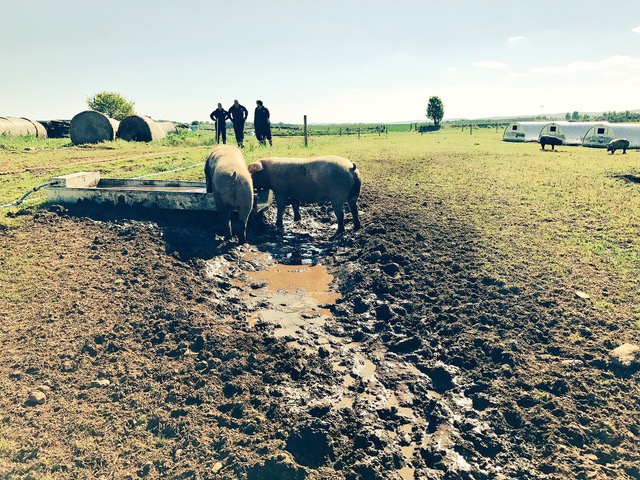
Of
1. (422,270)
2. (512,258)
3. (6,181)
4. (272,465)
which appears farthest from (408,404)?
(6,181)

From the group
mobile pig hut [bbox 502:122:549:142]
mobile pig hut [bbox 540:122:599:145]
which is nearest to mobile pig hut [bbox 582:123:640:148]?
mobile pig hut [bbox 540:122:599:145]

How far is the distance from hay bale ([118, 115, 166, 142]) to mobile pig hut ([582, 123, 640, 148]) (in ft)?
91.5

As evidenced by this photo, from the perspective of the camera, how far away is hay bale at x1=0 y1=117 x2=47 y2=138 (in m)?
26.2

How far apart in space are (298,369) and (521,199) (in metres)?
7.43

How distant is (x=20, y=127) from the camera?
27406mm

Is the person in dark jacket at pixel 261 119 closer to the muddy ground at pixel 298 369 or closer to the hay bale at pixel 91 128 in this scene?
the hay bale at pixel 91 128

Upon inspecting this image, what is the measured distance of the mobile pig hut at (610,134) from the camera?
26656 mm

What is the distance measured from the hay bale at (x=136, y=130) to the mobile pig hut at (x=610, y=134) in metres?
27.9

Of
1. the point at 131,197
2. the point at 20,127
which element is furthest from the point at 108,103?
the point at 131,197

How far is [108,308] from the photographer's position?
5293mm

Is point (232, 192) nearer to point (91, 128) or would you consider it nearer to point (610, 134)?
point (91, 128)

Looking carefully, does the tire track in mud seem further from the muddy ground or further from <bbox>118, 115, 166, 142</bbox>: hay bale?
<bbox>118, 115, 166, 142</bbox>: hay bale

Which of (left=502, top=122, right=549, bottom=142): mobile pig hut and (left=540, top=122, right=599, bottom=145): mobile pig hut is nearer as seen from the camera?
(left=540, top=122, right=599, bottom=145): mobile pig hut

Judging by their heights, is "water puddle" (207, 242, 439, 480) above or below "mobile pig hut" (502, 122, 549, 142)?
below
